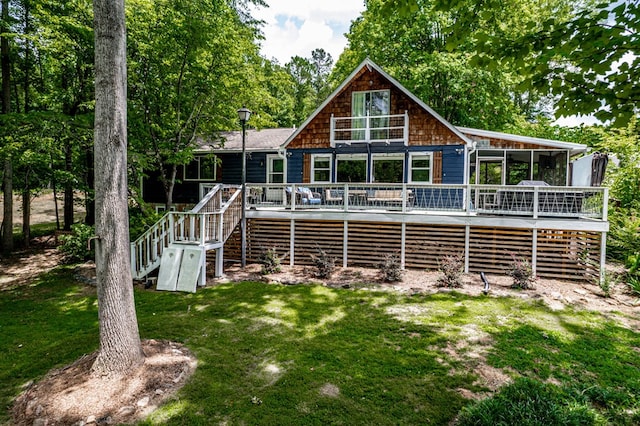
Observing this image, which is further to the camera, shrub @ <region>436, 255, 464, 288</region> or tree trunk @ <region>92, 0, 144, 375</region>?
shrub @ <region>436, 255, 464, 288</region>

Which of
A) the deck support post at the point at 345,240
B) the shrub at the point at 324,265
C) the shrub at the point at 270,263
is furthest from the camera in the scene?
the deck support post at the point at 345,240

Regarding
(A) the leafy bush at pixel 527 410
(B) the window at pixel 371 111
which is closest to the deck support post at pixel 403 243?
(B) the window at pixel 371 111

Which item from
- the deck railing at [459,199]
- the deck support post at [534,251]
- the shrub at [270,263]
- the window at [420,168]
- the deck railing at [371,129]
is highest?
the deck railing at [371,129]

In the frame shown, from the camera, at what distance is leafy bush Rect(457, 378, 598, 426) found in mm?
3521

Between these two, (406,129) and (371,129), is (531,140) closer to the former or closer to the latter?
(406,129)

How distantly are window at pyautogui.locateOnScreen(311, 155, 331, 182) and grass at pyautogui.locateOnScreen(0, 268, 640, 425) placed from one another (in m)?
7.20

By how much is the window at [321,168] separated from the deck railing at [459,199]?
1360 millimetres

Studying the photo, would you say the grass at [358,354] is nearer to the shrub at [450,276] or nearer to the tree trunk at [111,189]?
the shrub at [450,276]

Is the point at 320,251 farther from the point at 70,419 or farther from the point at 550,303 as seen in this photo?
the point at 70,419

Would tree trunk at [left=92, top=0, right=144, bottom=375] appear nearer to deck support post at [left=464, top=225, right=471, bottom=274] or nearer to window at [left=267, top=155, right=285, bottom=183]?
deck support post at [left=464, top=225, right=471, bottom=274]

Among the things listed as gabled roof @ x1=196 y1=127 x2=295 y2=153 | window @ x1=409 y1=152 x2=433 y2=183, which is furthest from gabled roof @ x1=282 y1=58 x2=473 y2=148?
gabled roof @ x1=196 y1=127 x2=295 y2=153

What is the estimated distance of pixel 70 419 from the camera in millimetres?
3844

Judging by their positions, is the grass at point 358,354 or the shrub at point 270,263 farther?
the shrub at point 270,263

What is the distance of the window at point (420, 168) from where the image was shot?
13562 mm
